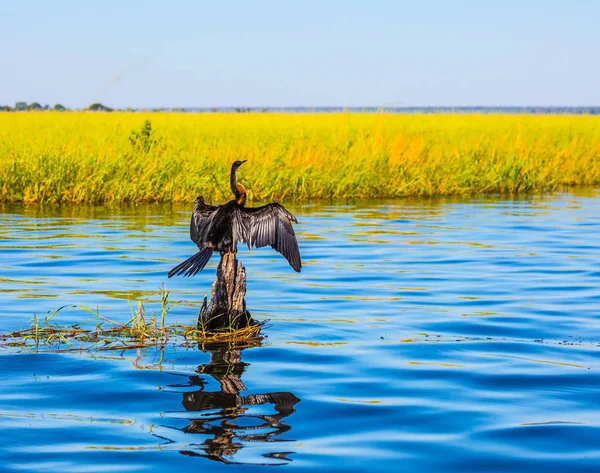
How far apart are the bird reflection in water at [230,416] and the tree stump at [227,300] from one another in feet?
3.14

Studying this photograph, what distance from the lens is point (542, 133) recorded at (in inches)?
1161

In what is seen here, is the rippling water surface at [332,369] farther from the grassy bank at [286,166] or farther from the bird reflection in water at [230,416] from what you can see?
the grassy bank at [286,166]

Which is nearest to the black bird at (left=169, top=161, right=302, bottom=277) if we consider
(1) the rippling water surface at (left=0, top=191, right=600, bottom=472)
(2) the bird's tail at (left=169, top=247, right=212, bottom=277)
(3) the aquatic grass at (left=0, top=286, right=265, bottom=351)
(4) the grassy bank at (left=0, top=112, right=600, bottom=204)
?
(2) the bird's tail at (left=169, top=247, right=212, bottom=277)

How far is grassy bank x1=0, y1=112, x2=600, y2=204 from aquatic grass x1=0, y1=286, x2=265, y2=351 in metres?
10.7

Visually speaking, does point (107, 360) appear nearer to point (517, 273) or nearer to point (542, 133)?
point (517, 273)

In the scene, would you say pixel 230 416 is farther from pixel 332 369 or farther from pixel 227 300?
pixel 227 300

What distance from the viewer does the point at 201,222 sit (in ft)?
27.3

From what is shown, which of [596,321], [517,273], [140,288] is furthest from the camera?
[517,273]

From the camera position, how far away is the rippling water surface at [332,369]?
561 cm

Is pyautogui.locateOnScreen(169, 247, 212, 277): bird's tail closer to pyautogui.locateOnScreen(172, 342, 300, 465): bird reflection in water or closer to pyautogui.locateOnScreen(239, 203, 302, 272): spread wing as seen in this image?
pyautogui.locateOnScreen(239, 203, 302, 272): spread wing

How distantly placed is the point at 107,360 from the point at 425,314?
3.26 meters

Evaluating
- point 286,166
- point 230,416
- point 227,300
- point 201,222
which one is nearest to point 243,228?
point 201,222

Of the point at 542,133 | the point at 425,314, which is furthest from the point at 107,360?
the point at 542,133

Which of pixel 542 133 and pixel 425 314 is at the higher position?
pixel 542 133
